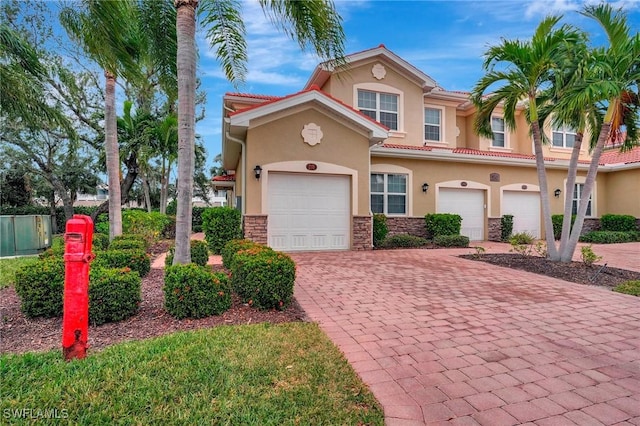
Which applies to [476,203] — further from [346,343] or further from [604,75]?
[346,343]

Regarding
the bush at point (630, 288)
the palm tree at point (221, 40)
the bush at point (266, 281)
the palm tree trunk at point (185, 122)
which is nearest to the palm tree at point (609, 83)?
the bush at point (630, 288)

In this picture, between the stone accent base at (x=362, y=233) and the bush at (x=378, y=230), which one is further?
the bush at (x=378, y=230)

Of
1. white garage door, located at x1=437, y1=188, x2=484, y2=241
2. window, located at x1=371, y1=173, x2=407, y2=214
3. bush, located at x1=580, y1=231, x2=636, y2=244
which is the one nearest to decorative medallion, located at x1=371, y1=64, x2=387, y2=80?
window, located at x1=371, y1=173, x2=407, y2=214

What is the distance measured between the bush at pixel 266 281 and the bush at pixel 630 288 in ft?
19.7

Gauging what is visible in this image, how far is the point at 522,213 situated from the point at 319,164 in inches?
427

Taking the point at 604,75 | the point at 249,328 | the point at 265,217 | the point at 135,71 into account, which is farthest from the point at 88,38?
the point at 604,75

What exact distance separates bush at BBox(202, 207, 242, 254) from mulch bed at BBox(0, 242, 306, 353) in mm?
5098

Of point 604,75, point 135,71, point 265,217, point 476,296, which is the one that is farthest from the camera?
point 265,217

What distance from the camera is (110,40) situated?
24.6 ft

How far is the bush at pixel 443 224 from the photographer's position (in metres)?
13.4

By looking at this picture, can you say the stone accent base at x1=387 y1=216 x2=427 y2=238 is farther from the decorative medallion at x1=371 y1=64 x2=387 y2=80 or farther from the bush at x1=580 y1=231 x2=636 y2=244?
the bush at x1=580 y1=231 x2=636 y2=244

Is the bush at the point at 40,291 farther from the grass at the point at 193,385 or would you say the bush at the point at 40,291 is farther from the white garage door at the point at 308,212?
the white garage door at the point at 308,212

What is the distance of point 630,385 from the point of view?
2822 millimetres

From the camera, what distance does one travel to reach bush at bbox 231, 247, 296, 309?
4684mm
